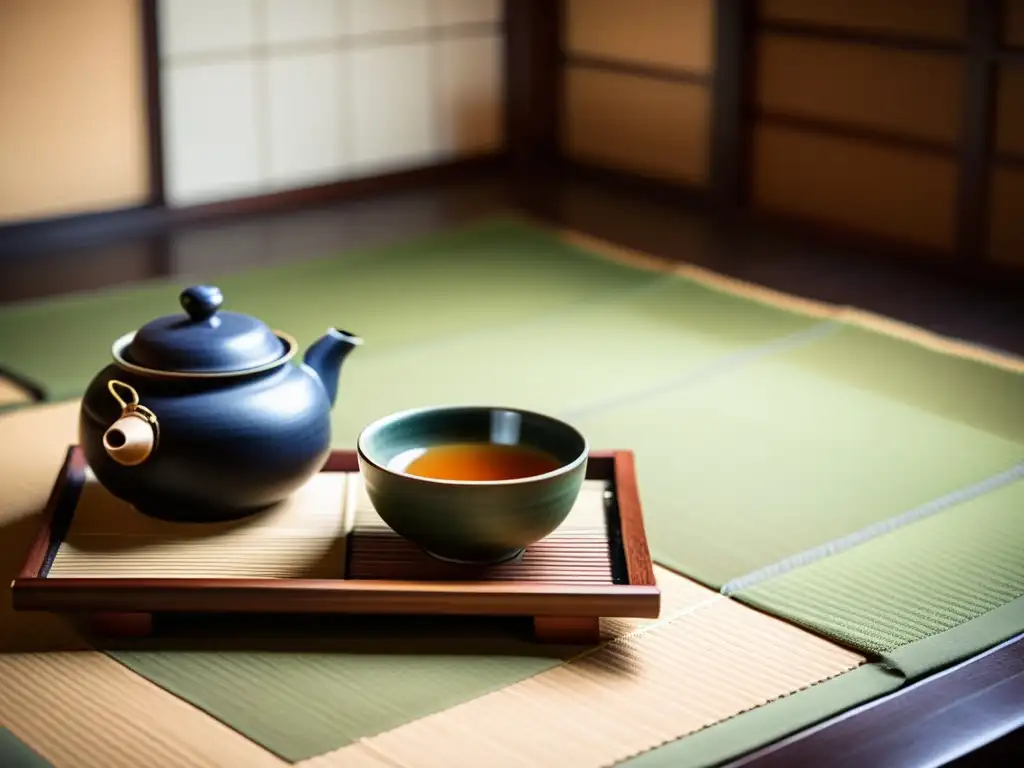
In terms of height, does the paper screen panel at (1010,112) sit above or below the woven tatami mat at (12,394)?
above

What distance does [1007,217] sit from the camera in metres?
4.21

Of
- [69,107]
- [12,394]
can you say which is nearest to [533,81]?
[69,107]

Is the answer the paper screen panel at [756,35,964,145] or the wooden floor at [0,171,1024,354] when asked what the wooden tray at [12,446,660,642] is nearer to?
the wooden floor at [0,171,1024,354]

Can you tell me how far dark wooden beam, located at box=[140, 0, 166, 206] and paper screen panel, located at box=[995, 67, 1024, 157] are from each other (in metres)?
2.42

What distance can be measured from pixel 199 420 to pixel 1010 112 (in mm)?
2687

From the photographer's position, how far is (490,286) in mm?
4117

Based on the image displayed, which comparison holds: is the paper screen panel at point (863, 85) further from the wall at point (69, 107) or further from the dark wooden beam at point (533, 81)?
the wall at point (69, 107)

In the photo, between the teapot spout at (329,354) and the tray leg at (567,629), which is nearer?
the tray leg at (567,629)

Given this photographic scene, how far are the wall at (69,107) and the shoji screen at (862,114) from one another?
1935 millimetres

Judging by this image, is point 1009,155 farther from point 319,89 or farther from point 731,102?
point 319,89

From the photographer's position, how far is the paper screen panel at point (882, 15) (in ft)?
13.9

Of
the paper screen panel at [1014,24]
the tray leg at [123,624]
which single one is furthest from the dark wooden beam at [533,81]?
the tray leg at [123,624]

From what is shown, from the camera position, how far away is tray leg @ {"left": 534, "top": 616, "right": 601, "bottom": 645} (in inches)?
87.0

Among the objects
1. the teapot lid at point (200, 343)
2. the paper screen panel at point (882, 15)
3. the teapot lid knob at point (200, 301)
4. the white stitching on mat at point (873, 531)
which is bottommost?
the white stitching on mat at point (873, 531)
